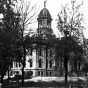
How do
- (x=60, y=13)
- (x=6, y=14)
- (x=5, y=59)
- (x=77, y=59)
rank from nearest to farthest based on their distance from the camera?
(x=6, y=14) → (x=5, y=59) → (x=77, y=59) → (x=60, y=13)

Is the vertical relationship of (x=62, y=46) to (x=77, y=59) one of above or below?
above

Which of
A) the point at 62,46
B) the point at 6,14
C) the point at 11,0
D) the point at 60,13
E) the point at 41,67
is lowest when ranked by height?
the point at 41,67

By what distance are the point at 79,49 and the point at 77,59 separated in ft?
4.92

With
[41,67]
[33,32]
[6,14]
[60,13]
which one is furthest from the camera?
[41,67]

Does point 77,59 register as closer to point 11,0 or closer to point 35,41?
point 35,41

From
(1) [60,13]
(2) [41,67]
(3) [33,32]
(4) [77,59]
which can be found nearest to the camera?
(3) [33,32]

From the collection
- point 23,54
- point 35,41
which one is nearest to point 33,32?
point 35,41

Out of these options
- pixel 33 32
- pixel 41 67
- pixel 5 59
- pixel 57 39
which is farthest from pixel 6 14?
pixel 41 67

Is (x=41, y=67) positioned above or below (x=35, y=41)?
below

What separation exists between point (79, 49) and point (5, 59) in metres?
12.3

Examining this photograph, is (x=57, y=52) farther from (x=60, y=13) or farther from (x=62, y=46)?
(x=60, y=13)

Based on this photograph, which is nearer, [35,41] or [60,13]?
[35,41]

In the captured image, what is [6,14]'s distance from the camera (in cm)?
1656

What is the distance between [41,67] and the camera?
56156 mm
